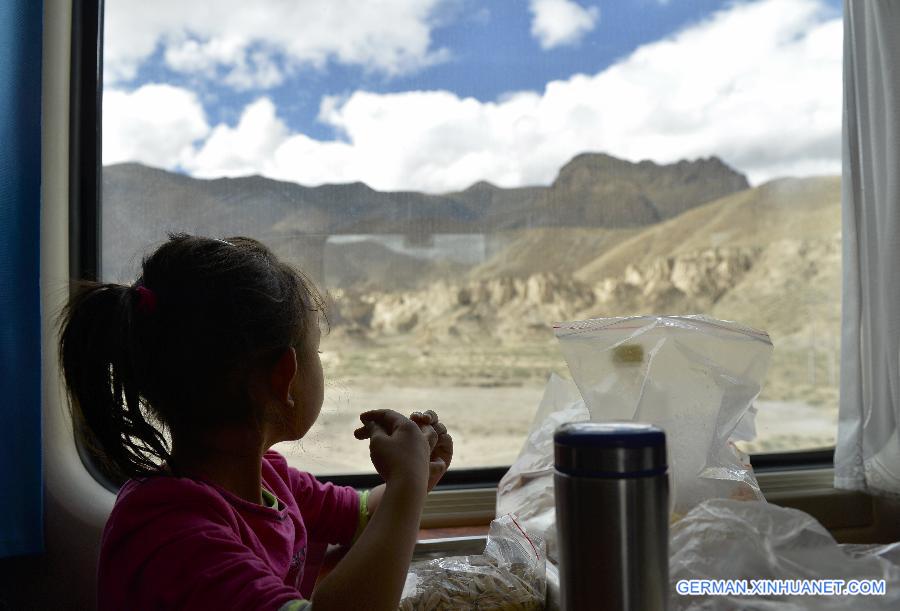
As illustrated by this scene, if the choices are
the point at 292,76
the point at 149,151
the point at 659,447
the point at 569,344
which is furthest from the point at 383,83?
the point at 659,447

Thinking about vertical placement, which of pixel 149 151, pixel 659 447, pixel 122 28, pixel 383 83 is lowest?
pixel 659 447

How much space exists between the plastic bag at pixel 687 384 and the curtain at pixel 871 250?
500 mm

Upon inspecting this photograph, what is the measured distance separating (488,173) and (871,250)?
30.9 inches

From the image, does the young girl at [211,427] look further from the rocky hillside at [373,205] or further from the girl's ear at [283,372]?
the rocky hillside at [373,205]

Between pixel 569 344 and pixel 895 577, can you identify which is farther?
pixel 569 344

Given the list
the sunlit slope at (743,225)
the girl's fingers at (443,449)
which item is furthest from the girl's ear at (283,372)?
the sunlit slope at (743,225)

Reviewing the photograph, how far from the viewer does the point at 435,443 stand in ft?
3.09

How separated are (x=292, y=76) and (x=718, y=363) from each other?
3.39 ft

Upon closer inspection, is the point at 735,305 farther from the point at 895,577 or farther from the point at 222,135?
the point at 222,135

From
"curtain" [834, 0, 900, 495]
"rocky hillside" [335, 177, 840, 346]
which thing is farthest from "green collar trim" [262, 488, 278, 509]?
"curtain" [834, 0, 900, 495]

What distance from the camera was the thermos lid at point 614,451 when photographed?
51cm

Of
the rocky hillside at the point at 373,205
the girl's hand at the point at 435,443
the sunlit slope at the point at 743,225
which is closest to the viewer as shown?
the girl's hand at the point at 435,443

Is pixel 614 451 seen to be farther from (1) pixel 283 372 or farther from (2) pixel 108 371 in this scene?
(2) pixel 108 371

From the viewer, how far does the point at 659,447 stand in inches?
20.6
